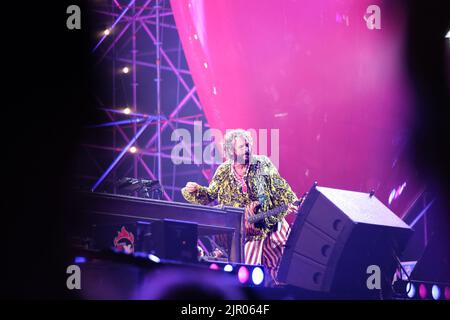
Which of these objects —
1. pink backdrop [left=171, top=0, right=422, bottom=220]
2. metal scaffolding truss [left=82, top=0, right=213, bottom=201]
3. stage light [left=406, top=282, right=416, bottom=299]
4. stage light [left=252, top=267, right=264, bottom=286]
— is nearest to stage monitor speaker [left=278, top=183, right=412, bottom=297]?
stage light [left=406, top=282, right=416, bottom=299]

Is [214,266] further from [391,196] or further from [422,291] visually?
[391,196]

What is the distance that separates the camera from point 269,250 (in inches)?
171

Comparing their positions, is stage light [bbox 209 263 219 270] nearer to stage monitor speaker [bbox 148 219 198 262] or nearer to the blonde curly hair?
stage monitor speaker [bbox 148 219 198 262]

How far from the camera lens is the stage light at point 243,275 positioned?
308 cm

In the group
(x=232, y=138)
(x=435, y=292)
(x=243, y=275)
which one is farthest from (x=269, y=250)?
(x=243, y=275)

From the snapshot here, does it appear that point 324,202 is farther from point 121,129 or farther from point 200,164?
point 121,129

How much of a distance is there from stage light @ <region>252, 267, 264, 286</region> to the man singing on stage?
3.59 ft

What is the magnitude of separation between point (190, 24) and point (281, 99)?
3.95 ft

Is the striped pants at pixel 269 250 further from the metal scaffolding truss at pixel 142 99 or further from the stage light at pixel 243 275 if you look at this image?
the metal scaffolding truss at pixel 142 99

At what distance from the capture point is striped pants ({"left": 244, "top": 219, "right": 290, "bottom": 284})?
4.32 metres

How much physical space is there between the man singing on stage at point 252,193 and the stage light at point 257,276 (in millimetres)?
1096

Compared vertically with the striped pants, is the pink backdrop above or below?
above

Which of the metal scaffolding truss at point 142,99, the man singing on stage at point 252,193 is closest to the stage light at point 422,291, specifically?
the man singing on stage at point 252,193
